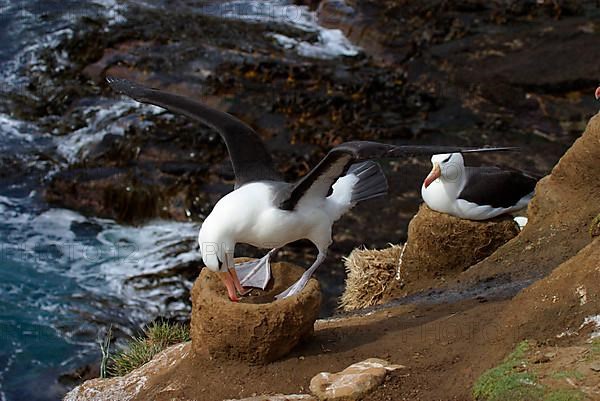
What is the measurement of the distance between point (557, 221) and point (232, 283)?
2453 millimetres

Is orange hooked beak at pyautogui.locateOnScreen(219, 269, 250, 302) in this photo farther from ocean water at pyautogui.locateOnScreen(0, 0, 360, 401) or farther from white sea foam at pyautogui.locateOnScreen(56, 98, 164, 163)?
white sea foam at pyautogui.locateOnScreen(56, 98, 164, 163)

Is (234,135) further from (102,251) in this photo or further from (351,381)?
(102,251)

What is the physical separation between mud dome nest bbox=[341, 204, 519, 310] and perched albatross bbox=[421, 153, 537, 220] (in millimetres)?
94

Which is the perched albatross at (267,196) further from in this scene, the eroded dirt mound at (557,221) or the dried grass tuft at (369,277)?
the dried grass tuft at (369,277)

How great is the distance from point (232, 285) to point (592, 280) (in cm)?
196

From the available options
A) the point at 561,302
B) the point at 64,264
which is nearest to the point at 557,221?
the point at 561,302

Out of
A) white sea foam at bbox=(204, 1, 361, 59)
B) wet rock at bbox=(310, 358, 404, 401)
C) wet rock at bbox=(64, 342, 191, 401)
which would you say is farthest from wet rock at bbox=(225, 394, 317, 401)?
white sea foam at bbox=(204, 1, 361, 59)

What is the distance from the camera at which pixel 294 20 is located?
664 inches

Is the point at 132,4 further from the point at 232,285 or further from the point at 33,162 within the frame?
the point at 232,285

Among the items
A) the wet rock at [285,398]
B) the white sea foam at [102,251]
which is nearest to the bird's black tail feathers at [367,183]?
the wet rock at [285,398]

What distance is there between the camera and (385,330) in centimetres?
538

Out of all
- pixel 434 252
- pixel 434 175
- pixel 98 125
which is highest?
pixel 434 175

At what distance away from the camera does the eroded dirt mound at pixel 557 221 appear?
6090 mm

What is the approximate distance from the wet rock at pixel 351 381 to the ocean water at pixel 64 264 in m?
4.97
